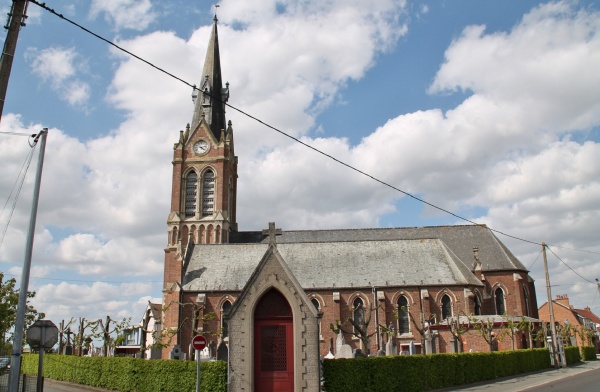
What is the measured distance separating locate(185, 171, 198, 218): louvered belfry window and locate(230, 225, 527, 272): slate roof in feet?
16.6

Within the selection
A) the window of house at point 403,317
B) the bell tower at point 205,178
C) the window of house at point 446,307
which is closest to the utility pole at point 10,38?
the window of house at point 403,317

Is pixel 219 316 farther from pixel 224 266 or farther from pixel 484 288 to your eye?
pixel 484 288

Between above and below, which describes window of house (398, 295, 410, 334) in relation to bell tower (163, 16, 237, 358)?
below

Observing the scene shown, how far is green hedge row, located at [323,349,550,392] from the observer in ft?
62.3

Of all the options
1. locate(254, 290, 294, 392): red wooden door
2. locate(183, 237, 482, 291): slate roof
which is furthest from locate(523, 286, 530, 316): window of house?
locate(254, 290, 294, 392): red wooden door

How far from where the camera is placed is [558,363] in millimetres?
36938

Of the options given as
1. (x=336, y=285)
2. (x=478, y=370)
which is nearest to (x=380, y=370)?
(x=478, y=370)

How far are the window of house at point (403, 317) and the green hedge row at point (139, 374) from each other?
2353 cm

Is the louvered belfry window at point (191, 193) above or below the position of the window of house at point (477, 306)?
above

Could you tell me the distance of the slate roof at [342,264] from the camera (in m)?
42.3

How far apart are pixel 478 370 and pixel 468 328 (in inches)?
287

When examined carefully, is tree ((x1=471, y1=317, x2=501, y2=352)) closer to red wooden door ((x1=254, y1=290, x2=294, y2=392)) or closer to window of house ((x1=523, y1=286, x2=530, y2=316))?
window of house ((x1=523, y1=286, x2=530, y2=316))

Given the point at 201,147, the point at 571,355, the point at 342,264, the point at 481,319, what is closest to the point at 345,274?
the point at 342,264

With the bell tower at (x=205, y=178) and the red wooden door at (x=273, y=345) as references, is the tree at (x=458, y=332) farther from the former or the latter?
the bell tower at (x=205, y=178)
